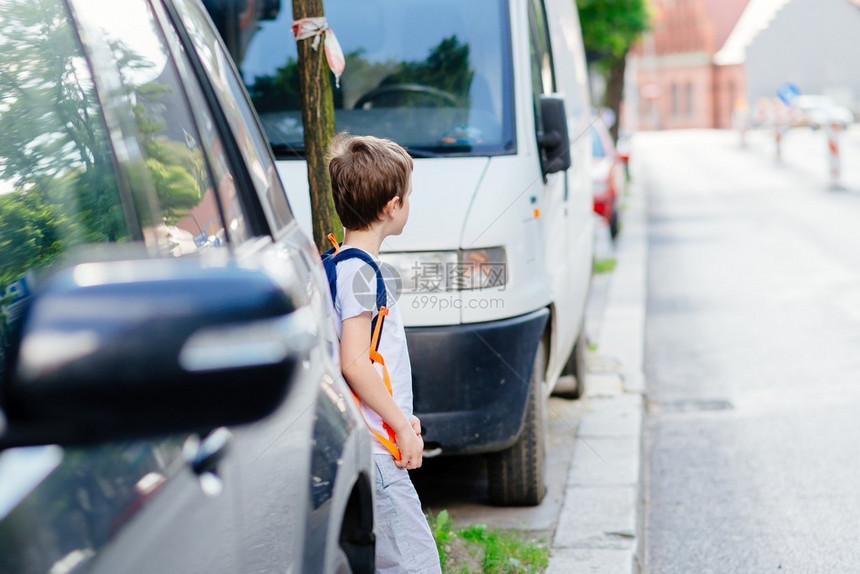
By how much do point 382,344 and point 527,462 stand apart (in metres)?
2.22

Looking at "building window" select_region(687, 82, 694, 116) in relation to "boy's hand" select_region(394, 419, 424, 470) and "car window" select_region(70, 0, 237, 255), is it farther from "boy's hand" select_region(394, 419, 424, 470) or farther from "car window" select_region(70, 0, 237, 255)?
"car window" select_region(70, 0, 237, 255)

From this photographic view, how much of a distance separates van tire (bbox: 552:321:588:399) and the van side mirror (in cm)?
207

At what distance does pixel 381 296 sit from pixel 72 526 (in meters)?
1.58

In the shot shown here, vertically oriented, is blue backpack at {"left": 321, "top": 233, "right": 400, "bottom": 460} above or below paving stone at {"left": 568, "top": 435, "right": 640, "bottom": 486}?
above

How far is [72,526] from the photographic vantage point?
3.54 feet

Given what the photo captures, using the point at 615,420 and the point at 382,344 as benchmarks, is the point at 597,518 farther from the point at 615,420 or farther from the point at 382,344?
the point at 382,344

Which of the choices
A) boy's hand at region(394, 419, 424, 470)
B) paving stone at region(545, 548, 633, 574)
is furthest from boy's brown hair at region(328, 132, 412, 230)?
paving stone at region(545, 548, 633, 574)

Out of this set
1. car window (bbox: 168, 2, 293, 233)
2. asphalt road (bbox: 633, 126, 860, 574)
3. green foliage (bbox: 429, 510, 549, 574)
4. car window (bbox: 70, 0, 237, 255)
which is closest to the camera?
car window (bbox: 70, 0, 237, 255)

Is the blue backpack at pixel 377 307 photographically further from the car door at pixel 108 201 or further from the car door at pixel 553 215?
the car door at pixel 553 215

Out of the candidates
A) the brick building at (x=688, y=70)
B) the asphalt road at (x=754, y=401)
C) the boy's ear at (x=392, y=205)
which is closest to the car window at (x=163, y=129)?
the boy's ear at (x=392, y=205)

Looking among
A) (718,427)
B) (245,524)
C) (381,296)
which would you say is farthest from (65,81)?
(718,427)

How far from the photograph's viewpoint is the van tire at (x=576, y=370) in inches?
268

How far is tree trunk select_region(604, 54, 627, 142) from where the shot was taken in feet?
96.9

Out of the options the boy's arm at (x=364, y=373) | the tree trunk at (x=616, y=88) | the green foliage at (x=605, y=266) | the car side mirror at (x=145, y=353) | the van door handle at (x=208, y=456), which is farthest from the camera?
the tree trunk at (x=616, y=88)
